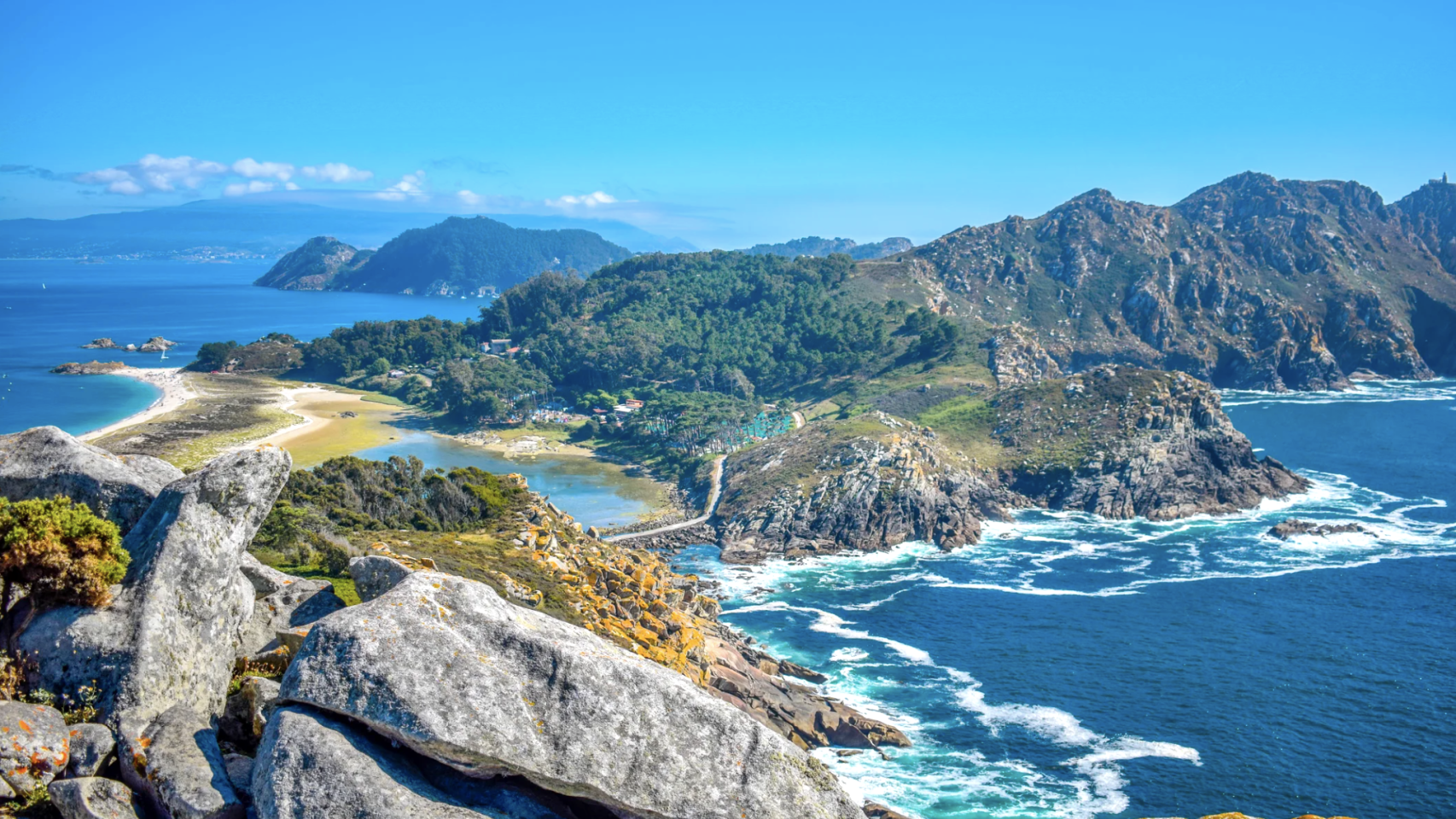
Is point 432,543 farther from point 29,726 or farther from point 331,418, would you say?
point 331,418

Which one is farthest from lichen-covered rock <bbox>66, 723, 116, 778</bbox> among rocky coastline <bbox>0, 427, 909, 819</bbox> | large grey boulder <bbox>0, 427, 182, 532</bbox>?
large grey boulder <bbox>0, 427, 182, 532</bbox>

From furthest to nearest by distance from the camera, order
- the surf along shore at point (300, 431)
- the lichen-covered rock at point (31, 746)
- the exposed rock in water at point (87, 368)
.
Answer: the exposed rock in water at point (87, 368)
the surf along shore at point (300, 431)
the lichen-covered rock at point (31, 746)

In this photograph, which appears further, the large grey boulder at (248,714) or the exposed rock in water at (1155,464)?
the exposed rock in water at (1155,464)

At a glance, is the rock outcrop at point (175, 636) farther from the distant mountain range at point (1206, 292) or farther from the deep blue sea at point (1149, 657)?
the distant mountain range at point (1206, 292)

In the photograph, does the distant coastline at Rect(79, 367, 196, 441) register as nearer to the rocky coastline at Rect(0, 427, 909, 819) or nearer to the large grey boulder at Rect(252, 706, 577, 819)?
the rocky coastline at Rect(0, 427, 909, 819)

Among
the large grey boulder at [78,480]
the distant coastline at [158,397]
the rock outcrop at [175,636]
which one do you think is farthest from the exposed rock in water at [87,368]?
the rock outcrop at [175,636]

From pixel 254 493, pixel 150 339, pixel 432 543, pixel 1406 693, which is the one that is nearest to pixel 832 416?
pixel 1406 693

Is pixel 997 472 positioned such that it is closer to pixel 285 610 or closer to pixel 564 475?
pixel 564 475
